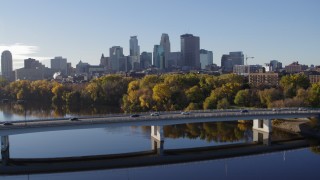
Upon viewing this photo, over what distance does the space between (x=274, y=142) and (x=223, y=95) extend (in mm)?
29420

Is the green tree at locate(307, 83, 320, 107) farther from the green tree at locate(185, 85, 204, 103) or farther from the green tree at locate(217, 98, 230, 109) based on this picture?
the green tree at locate(185, 85, 204, 103)

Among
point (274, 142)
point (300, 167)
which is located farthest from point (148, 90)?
point (300, 167)

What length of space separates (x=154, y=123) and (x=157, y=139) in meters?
2.47

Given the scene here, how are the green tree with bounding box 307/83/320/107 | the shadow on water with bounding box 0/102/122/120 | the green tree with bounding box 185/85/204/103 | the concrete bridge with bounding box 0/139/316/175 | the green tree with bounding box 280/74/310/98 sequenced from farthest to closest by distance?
the shadow on water with bounding box 0/102/122/120
the green tree with bounding box 185/85/204/103
the green tree with bounding box 280/74/310/98
the green tree with bounding box 307/83/320/107
the concrete bridge with bounding box 0/139/316/175

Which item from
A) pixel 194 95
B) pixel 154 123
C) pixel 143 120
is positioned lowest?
pixel 154 123

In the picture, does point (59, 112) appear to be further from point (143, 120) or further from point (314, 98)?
point (314, 98)

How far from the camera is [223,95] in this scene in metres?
87.3

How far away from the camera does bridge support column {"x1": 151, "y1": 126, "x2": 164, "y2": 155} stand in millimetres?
54059

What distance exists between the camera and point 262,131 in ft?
215

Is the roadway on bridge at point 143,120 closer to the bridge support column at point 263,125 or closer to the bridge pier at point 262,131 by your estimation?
the bridge support column at point 263,125

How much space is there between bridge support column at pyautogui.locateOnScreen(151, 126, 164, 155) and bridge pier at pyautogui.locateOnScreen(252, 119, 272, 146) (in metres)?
13.6

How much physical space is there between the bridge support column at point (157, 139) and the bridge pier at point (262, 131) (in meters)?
13.6

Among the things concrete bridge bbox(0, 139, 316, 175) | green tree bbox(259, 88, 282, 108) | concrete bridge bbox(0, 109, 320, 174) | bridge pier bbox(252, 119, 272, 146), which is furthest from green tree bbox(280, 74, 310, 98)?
concrete bridge bbox(0, 139, 316, 175)

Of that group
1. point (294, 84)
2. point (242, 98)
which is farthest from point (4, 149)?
point (294, 84)
